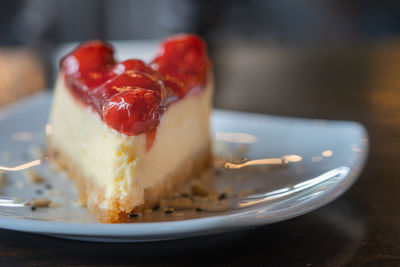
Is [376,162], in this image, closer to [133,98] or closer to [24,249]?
[133,98]

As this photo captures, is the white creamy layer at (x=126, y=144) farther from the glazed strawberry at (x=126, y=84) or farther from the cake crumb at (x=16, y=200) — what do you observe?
the cake crumb at (x=16, y=200)

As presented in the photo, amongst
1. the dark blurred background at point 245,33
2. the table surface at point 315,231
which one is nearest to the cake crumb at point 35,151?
the table surface at point 315,231

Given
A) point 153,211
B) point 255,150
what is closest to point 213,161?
point 255,150

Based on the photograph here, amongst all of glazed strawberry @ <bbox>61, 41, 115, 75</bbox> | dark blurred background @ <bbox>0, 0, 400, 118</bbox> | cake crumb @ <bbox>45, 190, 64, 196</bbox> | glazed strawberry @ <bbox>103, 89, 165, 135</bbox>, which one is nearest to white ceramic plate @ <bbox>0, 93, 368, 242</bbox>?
cake crumb @ <bbox>45, 190, 64, 196</bbox>

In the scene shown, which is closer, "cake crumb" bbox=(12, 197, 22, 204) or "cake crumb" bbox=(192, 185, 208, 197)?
"cake crumb" bbox=(12, 197, 22, 204)

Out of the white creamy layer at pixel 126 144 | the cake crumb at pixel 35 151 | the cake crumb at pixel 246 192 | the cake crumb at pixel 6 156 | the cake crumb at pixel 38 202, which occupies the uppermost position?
the white creamy layer at pixel 126 144

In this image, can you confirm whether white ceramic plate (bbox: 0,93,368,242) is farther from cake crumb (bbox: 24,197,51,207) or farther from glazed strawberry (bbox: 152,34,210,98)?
glazed strawberry (bbox: 152,34,210,98)
